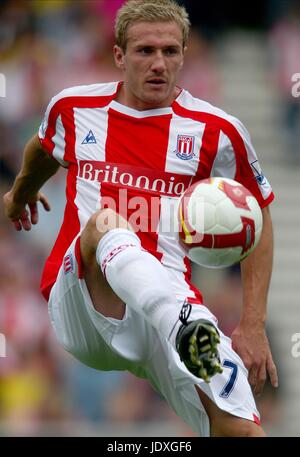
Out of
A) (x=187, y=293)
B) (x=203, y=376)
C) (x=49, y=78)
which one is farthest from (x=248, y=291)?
(x=49, y=78)

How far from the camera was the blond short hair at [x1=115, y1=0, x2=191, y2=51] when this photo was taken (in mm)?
6805

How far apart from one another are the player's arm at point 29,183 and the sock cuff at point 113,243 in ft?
4.64

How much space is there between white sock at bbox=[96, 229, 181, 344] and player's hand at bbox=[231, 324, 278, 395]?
95cm

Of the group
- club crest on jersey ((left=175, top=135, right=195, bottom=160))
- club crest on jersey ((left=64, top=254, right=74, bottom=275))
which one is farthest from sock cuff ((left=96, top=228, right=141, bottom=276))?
club crest on jersey ((left=175, top=135, right=195, bottom=160))

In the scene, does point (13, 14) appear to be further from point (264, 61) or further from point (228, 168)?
point (228, 168)

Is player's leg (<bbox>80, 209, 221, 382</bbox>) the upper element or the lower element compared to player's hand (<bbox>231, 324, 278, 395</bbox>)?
upper

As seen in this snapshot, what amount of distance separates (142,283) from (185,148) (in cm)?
127

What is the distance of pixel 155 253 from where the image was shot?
6.70 m

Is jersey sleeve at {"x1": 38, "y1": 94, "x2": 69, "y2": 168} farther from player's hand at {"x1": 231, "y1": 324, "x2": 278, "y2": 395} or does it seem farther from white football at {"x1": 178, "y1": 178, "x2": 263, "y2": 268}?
player's hand at {"x1": 231, "y1": 324, "x2": 278, "y2": 395}

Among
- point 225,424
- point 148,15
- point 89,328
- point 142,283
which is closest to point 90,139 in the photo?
point 148,15

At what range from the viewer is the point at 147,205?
6.72m

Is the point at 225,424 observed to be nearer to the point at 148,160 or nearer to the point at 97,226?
the point at 97,226

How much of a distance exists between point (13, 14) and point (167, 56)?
6.88 metres

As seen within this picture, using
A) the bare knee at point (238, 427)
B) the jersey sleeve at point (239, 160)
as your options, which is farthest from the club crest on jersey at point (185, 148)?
the bare knee at point (238, 427)
